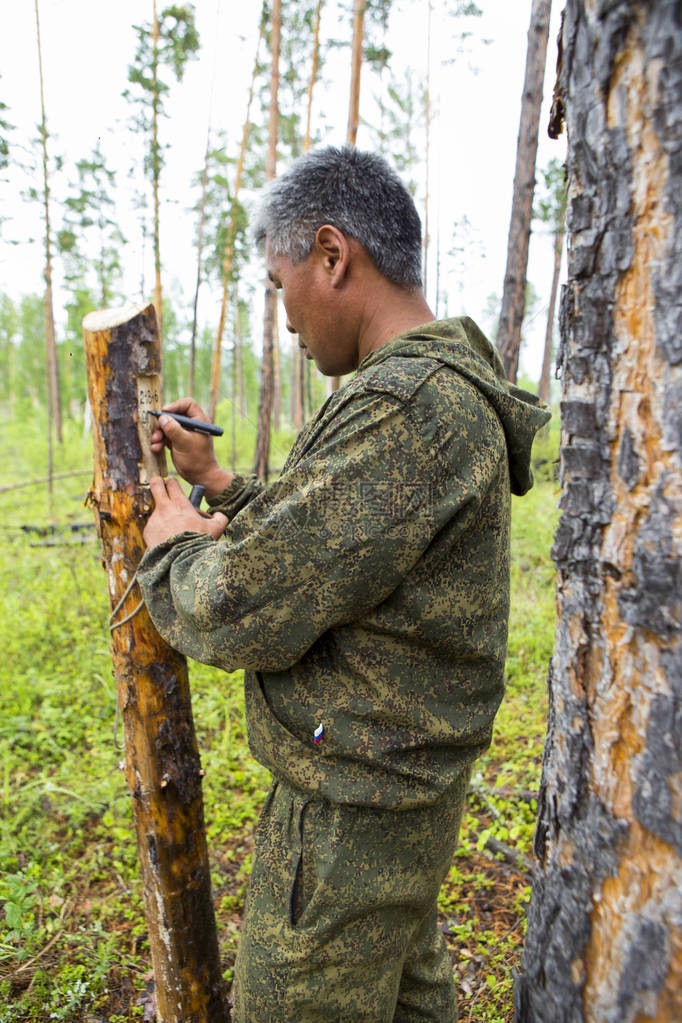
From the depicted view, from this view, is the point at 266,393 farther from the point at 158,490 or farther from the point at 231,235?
the point at 158,490

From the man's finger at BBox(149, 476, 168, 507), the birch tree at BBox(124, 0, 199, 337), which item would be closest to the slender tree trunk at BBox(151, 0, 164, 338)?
the birch tree at BBox(124, 0, 199, 337)

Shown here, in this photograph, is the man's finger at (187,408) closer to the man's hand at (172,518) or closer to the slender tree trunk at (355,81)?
the man's hand at (172,518)

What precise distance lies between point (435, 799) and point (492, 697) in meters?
0.27

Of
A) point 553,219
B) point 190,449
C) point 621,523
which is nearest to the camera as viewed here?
point 621,523

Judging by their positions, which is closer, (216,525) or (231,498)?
(216,525)

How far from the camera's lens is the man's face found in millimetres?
1654

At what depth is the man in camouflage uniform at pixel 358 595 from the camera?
1.28 m

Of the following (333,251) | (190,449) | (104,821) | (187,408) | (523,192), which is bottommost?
(104,821)

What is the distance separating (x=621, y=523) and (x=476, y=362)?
24.5 inches

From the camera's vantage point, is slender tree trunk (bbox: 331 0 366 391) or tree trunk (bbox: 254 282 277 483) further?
tree trunk (bbox: 254 282 277 483)

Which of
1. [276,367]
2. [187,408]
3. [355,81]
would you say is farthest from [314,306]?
[276,367]

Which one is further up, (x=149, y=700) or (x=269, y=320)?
(x=269, y=320)

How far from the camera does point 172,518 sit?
181 centimetres

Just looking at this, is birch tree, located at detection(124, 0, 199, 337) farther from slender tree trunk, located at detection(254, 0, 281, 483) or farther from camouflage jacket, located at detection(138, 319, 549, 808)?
camouflage jacket, located at detection(138, 319, 549, 808)
